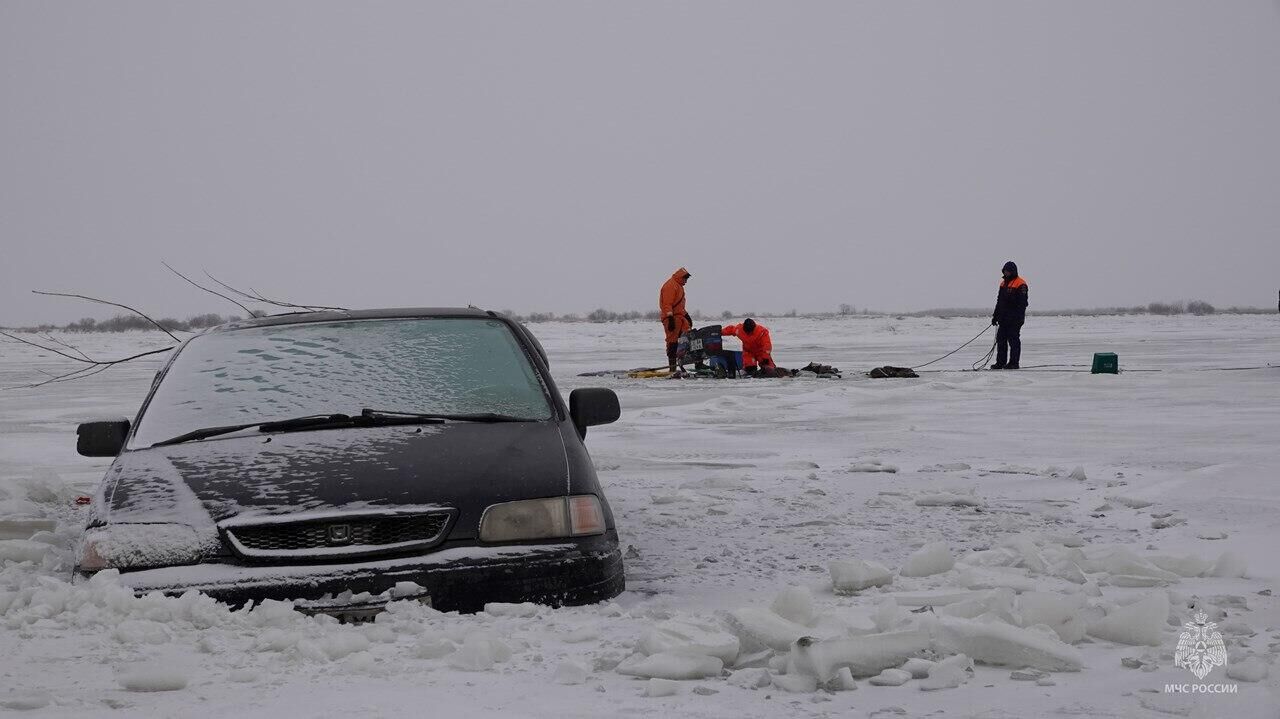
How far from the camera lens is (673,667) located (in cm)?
300

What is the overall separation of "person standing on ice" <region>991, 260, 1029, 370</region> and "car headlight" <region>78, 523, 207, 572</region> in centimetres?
1717

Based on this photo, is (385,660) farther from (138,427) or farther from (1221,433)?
(1221,433)

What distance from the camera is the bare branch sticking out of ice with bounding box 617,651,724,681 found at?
300cm

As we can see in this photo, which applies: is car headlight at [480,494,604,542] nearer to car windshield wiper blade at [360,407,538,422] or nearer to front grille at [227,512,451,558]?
front grille at [227,512,451,558]

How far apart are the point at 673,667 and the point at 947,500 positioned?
12.2 feet

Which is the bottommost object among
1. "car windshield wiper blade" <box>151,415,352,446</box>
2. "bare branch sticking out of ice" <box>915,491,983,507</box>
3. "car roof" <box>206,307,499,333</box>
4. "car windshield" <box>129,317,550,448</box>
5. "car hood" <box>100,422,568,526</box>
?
"bare branch sticking out of ice" <box>915,491,983,507</box>

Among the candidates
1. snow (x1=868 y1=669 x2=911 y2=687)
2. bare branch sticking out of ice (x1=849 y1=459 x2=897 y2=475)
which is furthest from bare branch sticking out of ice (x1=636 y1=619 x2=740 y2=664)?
bare branch sticking out of ice (x1=849 y1=459 x2=897 y2=475)

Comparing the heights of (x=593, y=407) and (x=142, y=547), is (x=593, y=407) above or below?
above

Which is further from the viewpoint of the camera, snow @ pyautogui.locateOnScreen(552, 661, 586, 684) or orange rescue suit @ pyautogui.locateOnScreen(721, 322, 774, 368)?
orange rescue suit @ pyautogui.locateOnScreen(721, 322, 774, 368)

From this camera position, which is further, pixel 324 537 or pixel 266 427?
pixel 266 427

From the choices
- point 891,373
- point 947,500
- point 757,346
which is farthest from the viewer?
point 757,346

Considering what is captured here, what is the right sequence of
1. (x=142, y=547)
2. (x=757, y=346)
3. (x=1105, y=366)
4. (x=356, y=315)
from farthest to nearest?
(x=757, y=346)
(x=1105, y=366)
(x=356, y=315)
(x=142, y=547)

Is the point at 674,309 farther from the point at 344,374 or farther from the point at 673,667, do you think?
the point at 673,667

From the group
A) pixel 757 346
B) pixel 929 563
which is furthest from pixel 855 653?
pixel 757 346
